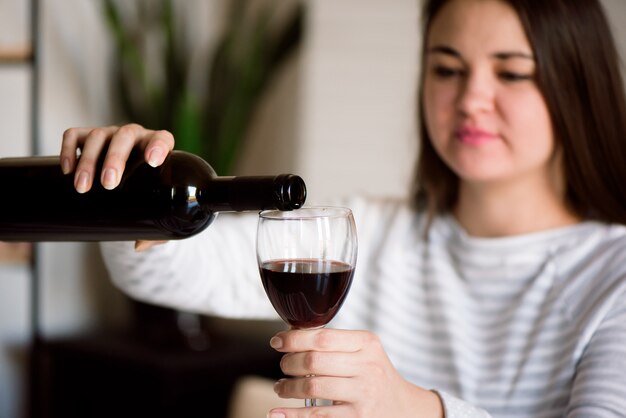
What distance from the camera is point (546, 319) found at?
1.63 m

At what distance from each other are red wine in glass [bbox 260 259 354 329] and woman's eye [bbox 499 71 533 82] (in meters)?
0.71

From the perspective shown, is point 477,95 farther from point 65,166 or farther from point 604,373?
point 65,166

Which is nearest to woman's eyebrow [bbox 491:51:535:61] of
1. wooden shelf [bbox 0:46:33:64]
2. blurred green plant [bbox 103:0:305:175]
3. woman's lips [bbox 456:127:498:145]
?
woman's lips [bbox 456:127:498:145]

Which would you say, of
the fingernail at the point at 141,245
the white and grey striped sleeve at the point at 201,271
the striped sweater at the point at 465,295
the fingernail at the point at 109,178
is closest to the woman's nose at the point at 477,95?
the striped sweater at the point at 465,295

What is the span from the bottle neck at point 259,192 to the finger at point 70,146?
0.75 feet

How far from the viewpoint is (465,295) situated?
1.79m

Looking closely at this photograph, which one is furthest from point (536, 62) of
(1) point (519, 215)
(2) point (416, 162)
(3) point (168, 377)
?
(3) point (168, 377)

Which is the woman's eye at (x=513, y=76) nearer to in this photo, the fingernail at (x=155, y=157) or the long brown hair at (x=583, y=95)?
the long brown hair at (x=583, y=95)

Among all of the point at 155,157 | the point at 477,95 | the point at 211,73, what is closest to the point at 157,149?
the point at 155,157

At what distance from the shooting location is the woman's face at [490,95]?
159 cm

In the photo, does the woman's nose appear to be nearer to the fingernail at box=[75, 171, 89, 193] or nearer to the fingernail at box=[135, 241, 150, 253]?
Answer: the fingernail at box=[135, 241, 150, 253]

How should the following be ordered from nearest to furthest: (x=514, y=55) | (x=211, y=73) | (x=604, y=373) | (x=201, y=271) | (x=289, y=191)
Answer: (x=289, y=191) < (x=604, y=373) < (x=514, y=55) < (x=201, y=271) < (x=211, y=73)

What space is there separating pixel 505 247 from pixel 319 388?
2.75 feet

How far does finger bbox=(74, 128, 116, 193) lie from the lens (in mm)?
1104
